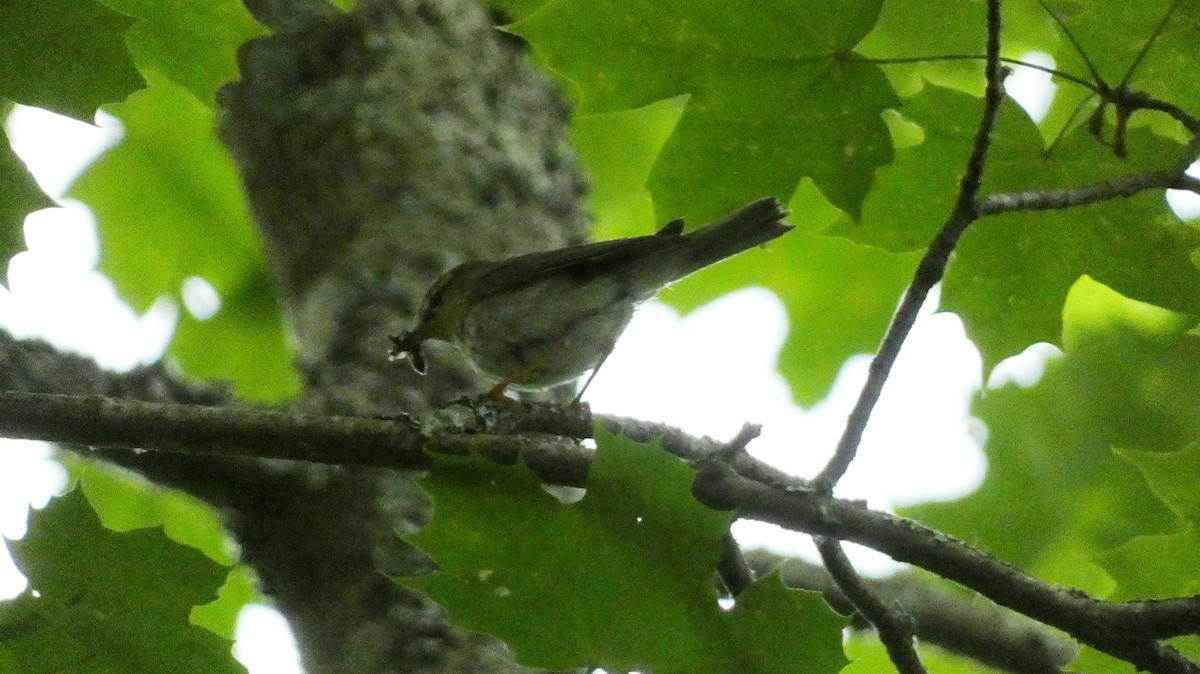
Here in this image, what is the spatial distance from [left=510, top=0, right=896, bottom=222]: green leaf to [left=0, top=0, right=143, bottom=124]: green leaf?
87 centimetres

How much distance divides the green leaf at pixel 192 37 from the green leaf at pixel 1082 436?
2932mm

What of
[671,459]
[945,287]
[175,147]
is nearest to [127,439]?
[671,459]

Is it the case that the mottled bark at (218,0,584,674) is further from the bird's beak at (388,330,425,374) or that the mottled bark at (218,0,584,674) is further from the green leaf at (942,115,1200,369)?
the green leaf at (942,115,1200,369)

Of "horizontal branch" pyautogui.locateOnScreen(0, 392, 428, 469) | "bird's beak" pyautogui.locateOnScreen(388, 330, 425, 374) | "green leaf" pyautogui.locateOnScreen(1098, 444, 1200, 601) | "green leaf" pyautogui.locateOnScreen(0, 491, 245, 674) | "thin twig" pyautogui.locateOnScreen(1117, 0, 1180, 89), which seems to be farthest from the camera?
"bird's beak" pyautogui.locateOnScreen(388, 330, 425, 374)

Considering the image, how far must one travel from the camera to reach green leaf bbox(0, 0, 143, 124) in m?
2.49

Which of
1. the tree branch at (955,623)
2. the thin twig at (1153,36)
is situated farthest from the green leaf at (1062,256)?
the tree branch at (955,623)

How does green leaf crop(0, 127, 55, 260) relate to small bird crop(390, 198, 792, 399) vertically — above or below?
below

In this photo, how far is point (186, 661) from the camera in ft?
7.33

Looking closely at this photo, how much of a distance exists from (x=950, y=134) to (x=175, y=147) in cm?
368

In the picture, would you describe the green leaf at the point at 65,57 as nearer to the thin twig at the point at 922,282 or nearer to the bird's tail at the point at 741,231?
the bird's tail at the point at 741,231

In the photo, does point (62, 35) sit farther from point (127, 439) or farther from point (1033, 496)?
point (1033, 496)

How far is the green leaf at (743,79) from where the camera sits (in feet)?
8.27

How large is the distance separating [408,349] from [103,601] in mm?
1006

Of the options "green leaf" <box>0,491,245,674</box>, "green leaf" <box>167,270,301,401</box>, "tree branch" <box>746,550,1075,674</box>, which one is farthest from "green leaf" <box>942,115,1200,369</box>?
"green leaf" <box>167,270,301,401</box>
